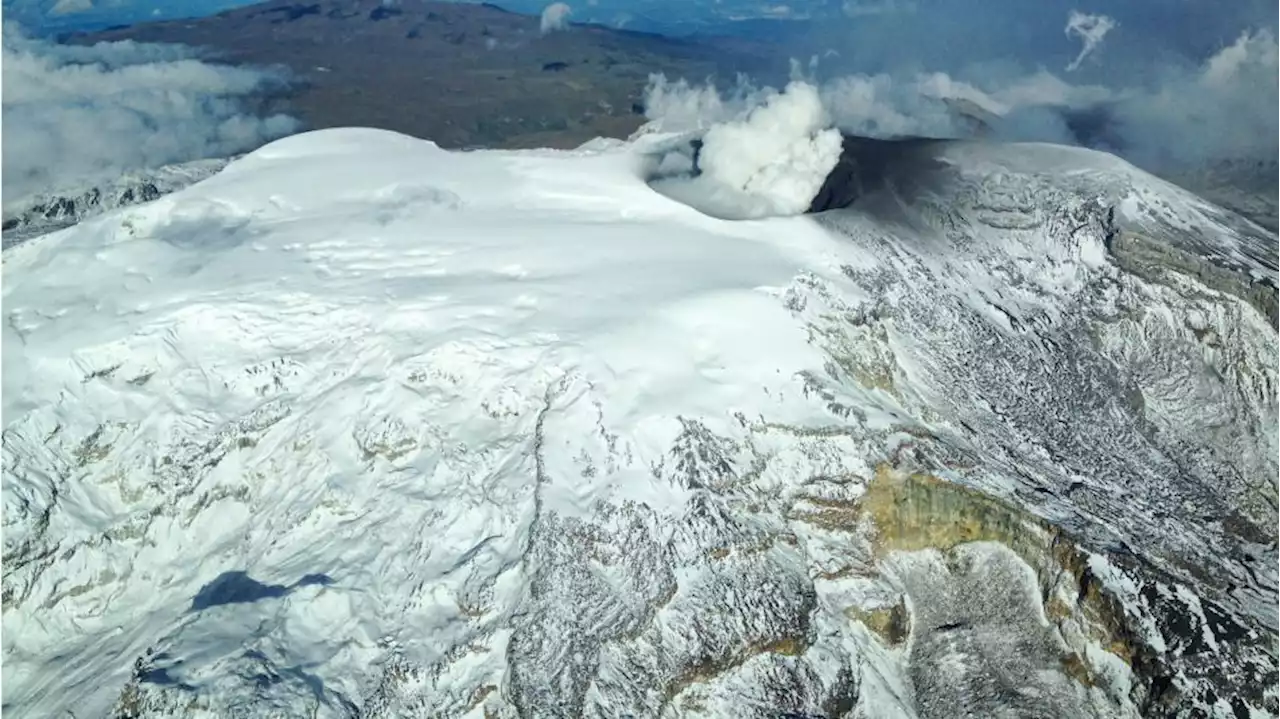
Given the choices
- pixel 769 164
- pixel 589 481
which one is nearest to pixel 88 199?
pixel 769 164

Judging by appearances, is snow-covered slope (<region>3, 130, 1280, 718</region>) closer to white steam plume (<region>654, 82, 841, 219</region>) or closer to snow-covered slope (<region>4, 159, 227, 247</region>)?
white steam plume (<region>654, 82, 841, 219</region>)

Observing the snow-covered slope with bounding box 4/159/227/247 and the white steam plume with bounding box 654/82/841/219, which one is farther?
the snow-covered slope with bounding box 4/159/227/247

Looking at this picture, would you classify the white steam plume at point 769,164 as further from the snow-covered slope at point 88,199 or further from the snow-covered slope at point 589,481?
the snow-covered slope at point 88,199

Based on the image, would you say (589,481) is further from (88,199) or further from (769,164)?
(88,199)

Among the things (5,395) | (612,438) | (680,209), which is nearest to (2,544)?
(5,395)

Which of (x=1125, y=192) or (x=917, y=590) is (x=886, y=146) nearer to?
(x=1125, y=192)

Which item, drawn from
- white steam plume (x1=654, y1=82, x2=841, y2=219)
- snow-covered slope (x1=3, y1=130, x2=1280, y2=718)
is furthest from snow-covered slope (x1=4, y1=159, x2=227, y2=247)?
white steam plume (x1=654, y1=82, x2=841, y2=219)
